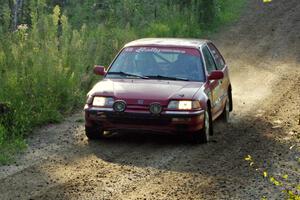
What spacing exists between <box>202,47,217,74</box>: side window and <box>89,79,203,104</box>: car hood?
2.94 feet

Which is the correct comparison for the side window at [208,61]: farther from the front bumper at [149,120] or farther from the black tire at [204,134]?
the front bumper at [149,120]

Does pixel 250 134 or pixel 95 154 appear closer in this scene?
pixel 95 154

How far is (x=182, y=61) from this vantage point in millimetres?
11430

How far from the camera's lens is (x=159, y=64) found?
1138cm

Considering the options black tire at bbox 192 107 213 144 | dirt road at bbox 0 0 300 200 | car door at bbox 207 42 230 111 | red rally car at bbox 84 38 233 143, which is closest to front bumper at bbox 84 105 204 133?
red rally car at bbox 84 38 233 143

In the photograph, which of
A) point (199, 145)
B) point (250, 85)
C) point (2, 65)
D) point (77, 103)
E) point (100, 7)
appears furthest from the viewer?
point (100, 7)

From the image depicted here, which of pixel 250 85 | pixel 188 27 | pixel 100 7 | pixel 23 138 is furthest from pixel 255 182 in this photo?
pixel 100 7

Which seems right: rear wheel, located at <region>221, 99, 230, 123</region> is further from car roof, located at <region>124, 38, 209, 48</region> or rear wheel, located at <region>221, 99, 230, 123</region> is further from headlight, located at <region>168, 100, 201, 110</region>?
headlight, located at <region>168, 100, 201, 110</region>

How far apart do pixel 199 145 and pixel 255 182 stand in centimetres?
233

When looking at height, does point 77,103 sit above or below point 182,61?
Result: below

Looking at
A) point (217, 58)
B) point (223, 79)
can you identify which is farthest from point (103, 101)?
point (217, 58)

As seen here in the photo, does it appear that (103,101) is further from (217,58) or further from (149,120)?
(217,58)

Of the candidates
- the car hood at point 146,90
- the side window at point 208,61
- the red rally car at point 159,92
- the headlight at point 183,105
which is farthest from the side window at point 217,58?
the headlight at point 183,105

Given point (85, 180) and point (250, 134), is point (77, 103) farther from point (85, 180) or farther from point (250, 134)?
point (85, 180)
